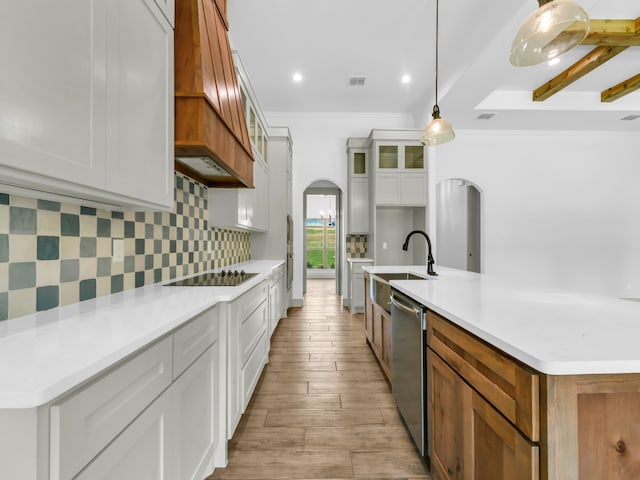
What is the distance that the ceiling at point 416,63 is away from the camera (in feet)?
9.59

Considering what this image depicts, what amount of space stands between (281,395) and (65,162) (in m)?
2.09

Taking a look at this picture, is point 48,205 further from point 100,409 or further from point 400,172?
point 400,172

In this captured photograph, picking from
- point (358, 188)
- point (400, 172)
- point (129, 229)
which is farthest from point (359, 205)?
point (129, 229)

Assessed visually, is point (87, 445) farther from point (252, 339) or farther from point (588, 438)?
point (252, 339)

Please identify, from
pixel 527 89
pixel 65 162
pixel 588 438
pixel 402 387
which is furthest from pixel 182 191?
pixel 527 89

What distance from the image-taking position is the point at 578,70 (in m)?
3.52

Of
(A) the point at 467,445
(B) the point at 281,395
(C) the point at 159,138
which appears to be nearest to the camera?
(A) the point at 467,445

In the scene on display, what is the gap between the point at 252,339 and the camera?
2.17m

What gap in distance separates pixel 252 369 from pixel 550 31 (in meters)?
2.62

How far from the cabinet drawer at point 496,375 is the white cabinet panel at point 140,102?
4.59 ft

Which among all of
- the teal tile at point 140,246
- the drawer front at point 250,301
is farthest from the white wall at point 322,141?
the teal tile at point 140,246

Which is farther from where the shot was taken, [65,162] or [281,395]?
[281,395]

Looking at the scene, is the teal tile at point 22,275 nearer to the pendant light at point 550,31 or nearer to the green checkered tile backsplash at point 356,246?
the pendant light at point 550,31

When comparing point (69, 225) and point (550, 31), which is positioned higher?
point (550, 31)
